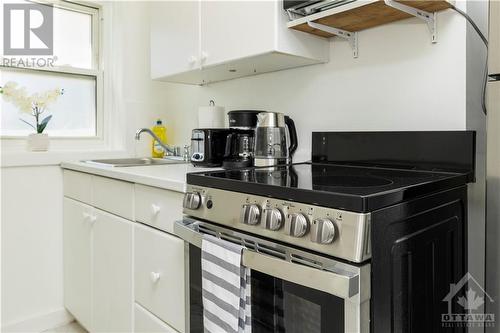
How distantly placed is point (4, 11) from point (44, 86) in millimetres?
453

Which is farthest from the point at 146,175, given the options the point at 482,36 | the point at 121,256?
the point at 482,36

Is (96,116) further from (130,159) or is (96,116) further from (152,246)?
(152,246)

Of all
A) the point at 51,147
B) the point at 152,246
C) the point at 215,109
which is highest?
the point at 215,109

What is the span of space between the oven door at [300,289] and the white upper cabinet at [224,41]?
794 mm

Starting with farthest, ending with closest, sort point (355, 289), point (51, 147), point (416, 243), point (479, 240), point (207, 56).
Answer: point (51, 147), point (207, 56), point (479, 240), point (416, 243), point (355, 289)

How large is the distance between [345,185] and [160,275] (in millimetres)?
817

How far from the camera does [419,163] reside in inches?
50.1

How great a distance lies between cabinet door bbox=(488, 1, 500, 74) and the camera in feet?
3.43

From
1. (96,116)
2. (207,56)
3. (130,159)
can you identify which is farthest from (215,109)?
(96,116)

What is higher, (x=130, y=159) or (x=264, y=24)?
(x=264, y=24)

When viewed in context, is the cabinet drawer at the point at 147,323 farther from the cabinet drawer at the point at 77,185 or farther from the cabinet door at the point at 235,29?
the cabinet door at the point at 235,29

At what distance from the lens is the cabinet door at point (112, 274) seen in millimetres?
1613

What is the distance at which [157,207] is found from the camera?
1.41m

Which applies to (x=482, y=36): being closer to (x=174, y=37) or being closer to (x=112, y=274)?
(x=174, y=37)
